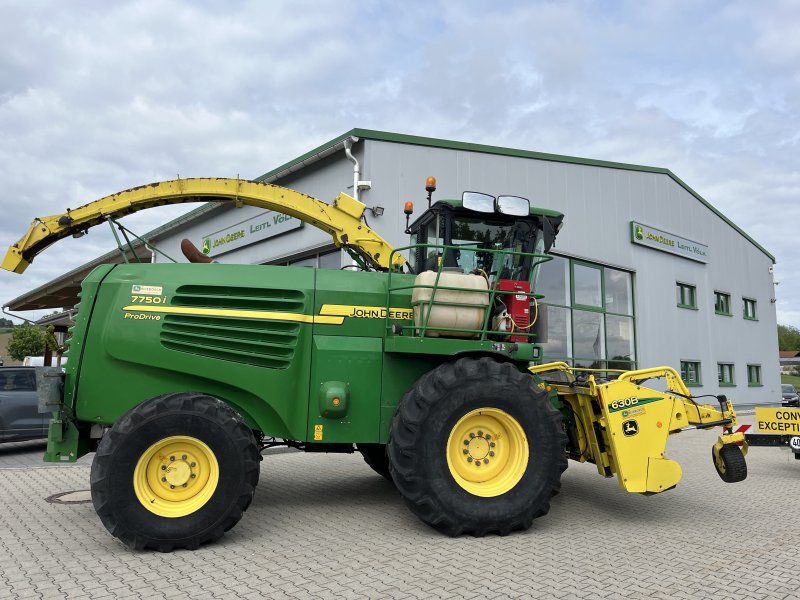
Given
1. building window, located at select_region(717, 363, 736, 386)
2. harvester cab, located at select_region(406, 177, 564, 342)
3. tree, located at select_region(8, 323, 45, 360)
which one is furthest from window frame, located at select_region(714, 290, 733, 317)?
tree, located at select_region(8, 323, 45, 360)

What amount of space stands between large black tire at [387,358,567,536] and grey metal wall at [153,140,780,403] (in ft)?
24.3

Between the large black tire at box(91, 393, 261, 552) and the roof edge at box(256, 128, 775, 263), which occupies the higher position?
the roof edge at box(256, 128, 775, 263)

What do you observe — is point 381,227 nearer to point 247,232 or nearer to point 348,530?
point 247,232

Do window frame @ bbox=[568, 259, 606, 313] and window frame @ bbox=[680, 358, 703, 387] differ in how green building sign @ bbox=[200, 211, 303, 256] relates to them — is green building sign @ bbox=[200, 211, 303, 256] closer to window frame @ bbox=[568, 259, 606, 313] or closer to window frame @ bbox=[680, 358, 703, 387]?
window frame @ bbox=[568, 259, 606, 313]

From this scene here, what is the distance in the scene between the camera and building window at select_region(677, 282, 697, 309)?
19.2 metres

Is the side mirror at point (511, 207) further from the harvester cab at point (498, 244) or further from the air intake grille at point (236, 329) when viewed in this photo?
the air intake grille at point (236, 329)

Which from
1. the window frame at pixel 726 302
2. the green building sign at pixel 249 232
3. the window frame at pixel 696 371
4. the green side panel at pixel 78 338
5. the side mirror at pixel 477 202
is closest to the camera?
the green side panel at pixel 78 338

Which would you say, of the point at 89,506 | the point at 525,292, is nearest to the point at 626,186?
the point at 525,292

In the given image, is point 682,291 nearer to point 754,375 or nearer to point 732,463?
point 754,375

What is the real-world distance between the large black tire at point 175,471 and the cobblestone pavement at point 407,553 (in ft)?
0.66

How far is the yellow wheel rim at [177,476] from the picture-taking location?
15.4 ft

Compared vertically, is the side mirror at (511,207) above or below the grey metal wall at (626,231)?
below

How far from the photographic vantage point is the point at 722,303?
2153 centimetres

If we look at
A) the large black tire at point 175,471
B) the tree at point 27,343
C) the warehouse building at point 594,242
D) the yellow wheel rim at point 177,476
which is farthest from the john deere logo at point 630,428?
the tree at point 27,343
